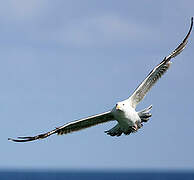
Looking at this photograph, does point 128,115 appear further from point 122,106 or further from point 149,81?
point 149,81

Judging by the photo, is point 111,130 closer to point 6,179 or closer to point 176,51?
point 176,51

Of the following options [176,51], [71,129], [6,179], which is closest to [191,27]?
[176,51]

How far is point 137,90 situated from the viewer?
25547 mm

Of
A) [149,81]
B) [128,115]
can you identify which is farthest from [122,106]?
[149,81]

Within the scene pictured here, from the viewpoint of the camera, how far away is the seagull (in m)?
25.0

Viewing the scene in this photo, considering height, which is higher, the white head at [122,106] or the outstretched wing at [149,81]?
the outstretched wing at [149,81]

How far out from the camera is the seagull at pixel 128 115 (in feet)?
82.0

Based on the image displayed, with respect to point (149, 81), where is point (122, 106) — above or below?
below

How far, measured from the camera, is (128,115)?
25.0 metres

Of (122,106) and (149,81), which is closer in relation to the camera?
(122,106)

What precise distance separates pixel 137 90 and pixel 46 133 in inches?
133

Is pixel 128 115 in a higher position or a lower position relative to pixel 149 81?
lower

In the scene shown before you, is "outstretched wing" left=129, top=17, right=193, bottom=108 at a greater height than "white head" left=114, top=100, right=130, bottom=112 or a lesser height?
greater

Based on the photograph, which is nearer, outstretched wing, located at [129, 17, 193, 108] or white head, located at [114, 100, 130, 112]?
white head, located at [114, 100, 130, 112]
